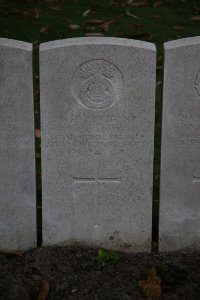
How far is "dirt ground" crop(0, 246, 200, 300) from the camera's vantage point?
14.7 ft

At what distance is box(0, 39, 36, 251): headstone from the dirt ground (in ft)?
0.62

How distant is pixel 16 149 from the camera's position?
4621mm

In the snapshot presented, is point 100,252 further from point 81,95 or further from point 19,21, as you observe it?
point 19,21

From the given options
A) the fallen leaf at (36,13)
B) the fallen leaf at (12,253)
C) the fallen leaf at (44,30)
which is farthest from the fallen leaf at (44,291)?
the fallen leaf at (36,13)

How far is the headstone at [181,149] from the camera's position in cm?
442

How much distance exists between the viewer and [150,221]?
4863 millimetres

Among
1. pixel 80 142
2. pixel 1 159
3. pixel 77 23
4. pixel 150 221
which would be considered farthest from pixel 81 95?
pixel 77 23

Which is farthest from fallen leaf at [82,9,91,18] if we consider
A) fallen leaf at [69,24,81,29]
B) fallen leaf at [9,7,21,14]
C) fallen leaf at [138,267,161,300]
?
fallen leaf at [138,267,161,300]

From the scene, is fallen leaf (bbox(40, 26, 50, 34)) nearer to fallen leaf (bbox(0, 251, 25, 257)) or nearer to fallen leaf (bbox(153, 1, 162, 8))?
fallen leaf (bbox(153, 1, 162, 8))

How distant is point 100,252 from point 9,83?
4.38 ft

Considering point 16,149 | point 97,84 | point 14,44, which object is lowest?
point 16,149

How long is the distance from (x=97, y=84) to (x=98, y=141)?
39 centimetres

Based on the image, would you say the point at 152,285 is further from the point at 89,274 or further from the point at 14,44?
the point at 14,44

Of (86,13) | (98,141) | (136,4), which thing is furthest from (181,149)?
(136,4)
